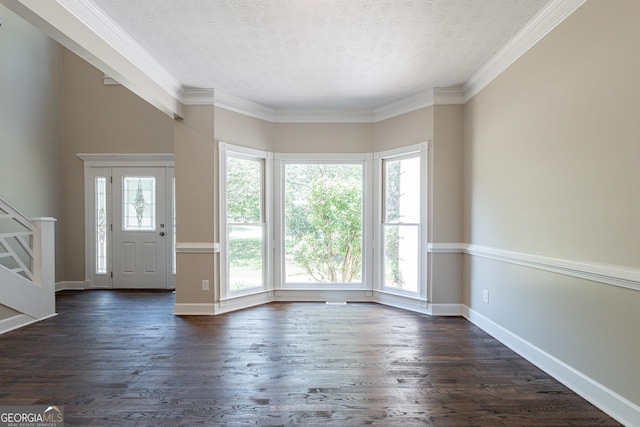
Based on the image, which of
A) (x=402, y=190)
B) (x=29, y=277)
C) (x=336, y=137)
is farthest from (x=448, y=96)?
(x=29, y=277)

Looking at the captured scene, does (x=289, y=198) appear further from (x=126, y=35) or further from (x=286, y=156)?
(x=126, y=35)

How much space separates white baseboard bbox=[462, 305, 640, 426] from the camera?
183 cm

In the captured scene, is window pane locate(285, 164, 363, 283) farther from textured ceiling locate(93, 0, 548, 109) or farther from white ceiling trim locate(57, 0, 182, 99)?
white ceiling trim locate(57, 0, 182, 99)

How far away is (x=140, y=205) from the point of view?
548cm

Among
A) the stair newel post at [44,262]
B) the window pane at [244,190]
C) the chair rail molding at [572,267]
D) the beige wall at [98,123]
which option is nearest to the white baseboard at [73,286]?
the beige wall at [98,123]

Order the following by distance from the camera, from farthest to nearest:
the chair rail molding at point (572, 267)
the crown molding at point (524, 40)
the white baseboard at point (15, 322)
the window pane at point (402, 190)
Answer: the window pane at point (402, 190)
the white baseboard at point (15, 322)
the crown molding at point (524, 40)
the chair rail molding at point (572, 267)

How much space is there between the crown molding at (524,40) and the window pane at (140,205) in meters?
5.11

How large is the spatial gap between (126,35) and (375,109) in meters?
3.00

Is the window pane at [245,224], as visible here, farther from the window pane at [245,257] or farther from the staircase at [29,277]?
the staircase at [29,277]

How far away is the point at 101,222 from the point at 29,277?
1919mm

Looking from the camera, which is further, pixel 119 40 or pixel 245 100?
pixel 245 100

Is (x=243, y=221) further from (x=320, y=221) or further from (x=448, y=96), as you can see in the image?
(x=448, y=96)

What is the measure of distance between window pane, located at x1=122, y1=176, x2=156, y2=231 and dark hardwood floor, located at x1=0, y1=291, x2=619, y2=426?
2.06 m

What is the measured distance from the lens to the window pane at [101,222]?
5492 millimetres
